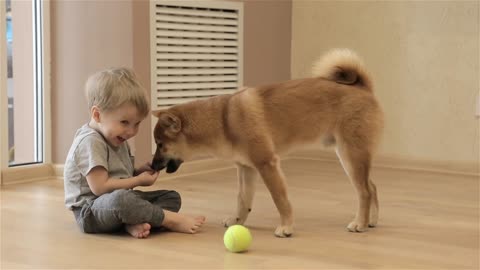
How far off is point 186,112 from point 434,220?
1.06 m

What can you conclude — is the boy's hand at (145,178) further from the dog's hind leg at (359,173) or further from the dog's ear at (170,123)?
the dog's hind leg at (359,173)

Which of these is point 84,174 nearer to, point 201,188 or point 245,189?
point 245,189

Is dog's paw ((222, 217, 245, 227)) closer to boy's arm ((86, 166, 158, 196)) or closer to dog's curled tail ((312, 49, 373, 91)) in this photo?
boy's arm ((86, 166, 158, 196))

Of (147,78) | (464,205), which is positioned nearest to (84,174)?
(147,78)

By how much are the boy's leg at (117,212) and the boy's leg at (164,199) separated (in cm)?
15

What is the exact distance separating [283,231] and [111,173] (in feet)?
2.07

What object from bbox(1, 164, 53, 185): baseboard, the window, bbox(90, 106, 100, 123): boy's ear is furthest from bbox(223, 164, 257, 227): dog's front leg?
the window

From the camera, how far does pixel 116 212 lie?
2316 mm

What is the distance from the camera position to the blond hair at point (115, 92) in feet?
7.75

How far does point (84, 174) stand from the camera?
93.8 inches

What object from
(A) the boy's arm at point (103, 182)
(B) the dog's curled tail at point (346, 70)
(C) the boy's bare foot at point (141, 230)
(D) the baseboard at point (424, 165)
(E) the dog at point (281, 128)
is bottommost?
(D) the baseboard at point (424, 165)

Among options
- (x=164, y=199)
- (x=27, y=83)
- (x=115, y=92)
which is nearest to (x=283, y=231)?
(x=164, y=199)

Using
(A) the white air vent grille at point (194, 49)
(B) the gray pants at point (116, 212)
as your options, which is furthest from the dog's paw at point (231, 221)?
(A) the white air vent grille at point (194, 49)

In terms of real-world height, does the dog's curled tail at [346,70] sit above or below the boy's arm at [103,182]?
above
